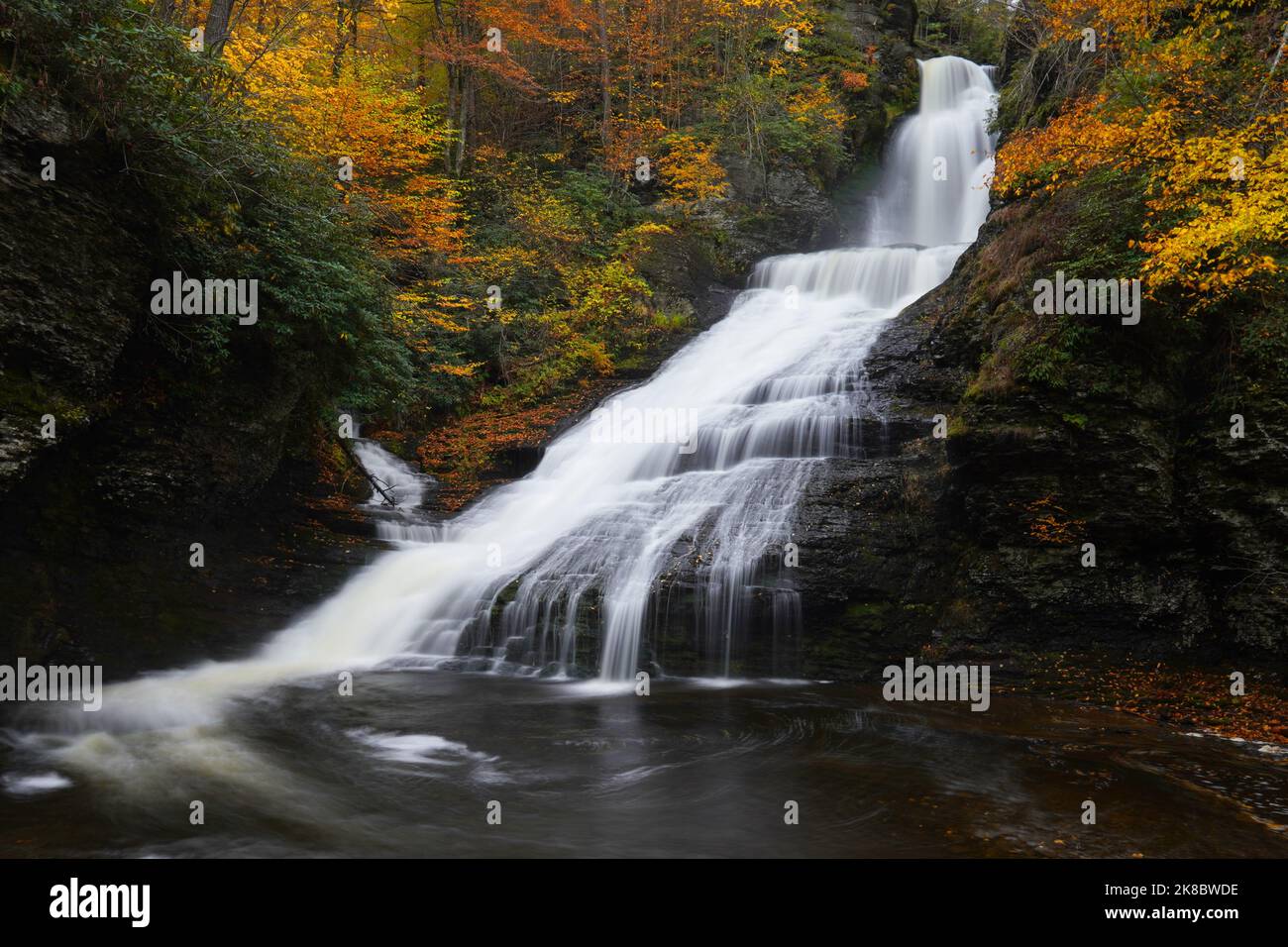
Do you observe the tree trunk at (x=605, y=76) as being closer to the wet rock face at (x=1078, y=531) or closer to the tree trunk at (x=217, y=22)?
the tree trunk at (x=217, y=22)

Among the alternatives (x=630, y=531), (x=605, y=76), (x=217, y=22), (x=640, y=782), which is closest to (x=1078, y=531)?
(x=630, y=531)

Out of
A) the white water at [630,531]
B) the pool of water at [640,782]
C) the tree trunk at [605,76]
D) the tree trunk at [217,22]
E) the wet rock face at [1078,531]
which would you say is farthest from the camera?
the tree trunk at [605,76]

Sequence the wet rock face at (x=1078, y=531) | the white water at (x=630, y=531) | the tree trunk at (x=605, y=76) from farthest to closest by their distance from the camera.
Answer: the tree trunk at (x=605, y=76), the white water at (x=630, y=531), the wet rock face at (x=1078, y=531)

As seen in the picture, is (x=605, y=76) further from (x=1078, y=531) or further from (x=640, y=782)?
(x=640, y=782)

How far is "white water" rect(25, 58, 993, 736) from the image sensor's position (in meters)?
10.4

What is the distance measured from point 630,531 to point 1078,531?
20.7ft

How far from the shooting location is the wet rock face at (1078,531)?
8984 millimetres

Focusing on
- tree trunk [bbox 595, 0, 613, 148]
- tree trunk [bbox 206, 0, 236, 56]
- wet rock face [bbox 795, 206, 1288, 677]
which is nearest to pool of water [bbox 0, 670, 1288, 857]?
wet rock face [bbox 795, 206, 1288, 677]

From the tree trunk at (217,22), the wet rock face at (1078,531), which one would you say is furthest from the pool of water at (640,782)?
the tree trunk at (217,22)

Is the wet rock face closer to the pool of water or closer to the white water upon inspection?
the white water

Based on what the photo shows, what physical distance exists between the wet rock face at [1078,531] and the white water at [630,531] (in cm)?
116

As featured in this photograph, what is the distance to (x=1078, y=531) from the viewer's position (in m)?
9.89
